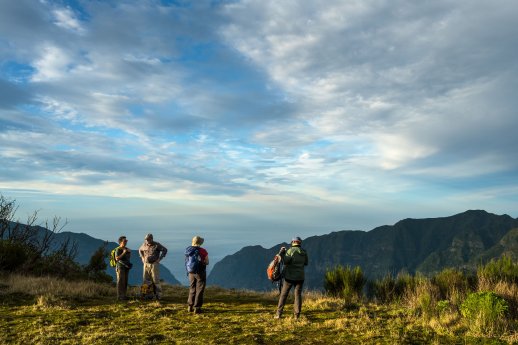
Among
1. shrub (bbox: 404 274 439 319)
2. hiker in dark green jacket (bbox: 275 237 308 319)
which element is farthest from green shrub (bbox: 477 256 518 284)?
hiker in dark green jacket (bbox: 275 237 308 319)

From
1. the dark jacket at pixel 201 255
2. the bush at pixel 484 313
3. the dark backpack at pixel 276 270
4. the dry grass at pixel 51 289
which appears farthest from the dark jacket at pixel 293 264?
the dry grass at pixel 51 289

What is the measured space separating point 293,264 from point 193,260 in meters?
2.96

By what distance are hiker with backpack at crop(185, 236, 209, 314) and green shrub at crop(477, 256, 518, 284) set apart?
11119mm

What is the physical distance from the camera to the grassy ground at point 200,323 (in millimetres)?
9609

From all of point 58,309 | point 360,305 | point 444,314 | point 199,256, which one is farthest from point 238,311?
point 444,314

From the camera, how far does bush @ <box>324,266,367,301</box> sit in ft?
56.0

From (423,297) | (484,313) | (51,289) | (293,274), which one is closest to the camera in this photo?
(484,313)

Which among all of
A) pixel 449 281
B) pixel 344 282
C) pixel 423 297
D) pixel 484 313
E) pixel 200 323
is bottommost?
pixel 200 323

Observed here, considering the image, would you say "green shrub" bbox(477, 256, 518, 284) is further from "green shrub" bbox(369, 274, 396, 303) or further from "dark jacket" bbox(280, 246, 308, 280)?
"dark jacket" bbox(280, 246, 308, 280)

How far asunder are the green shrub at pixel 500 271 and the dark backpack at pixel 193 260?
1132 cm

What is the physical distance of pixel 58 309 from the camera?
12250 millimetres

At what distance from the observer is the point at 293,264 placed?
12.0 meters

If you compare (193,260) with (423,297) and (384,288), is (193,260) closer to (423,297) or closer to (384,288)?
(423,297)

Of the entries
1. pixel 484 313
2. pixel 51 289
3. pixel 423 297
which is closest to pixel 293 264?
pixel 423 297
